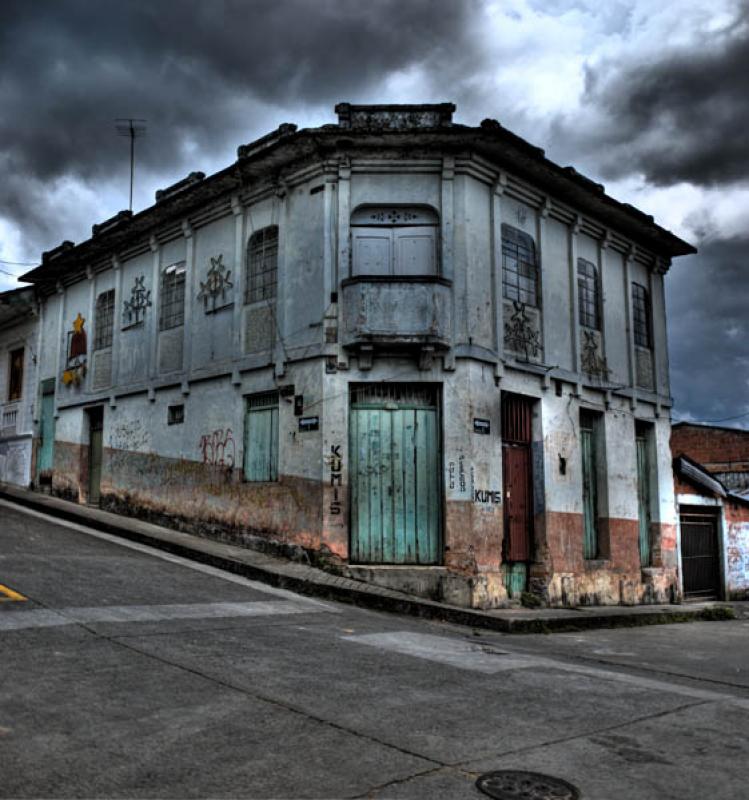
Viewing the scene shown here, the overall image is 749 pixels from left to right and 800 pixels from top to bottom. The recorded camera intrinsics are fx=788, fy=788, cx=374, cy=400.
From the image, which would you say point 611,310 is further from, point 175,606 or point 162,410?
point 175,606

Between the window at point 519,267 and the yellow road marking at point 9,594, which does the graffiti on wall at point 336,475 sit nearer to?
the window at point 519,267

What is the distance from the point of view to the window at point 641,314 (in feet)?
57.1

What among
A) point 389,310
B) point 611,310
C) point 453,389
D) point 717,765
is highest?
point 611,310

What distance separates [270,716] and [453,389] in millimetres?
8081

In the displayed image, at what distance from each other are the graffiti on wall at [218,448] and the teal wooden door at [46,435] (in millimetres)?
6603

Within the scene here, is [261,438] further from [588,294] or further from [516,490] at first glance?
[588,294]

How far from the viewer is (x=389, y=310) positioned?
12.5 metres

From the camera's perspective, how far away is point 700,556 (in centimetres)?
1867

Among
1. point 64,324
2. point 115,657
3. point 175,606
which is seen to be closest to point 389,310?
point 175,606

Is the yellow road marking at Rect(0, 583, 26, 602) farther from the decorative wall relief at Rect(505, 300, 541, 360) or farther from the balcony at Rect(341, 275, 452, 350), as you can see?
the decorative wall relief at Rect(505, 300, 541, 360)

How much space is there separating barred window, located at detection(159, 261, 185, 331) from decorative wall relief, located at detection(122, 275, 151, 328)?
0.54 meters

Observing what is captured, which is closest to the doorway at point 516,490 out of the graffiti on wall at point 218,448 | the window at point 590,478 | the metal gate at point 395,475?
the metal gate at point 395,475

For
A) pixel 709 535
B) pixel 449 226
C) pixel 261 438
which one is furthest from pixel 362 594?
pixel 709 535

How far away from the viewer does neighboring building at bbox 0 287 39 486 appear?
2052 centimetres
